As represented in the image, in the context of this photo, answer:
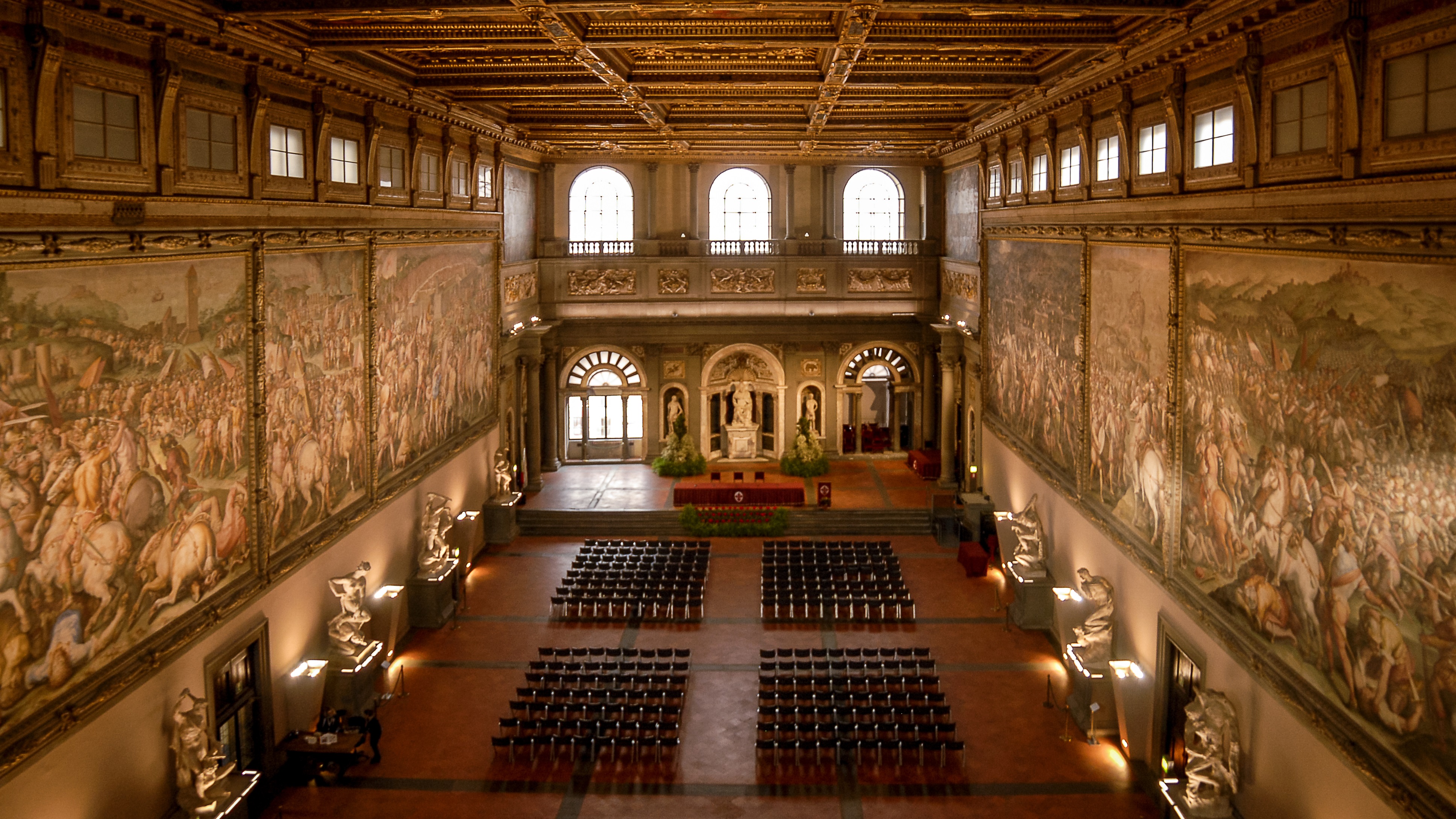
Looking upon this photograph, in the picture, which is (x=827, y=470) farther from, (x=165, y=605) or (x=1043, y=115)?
(x=165, y=605)

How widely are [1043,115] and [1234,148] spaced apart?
25.6ft

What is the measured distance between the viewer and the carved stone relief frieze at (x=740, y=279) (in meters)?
31.0

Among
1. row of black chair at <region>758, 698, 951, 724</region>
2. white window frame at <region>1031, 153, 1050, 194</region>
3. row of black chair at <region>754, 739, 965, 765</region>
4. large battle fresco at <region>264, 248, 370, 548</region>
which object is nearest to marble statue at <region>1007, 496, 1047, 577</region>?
row of black chair at <region>758, 698, 951, 724</region>

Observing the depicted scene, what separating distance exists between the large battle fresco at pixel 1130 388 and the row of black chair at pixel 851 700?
3.91m

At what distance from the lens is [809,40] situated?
13.7 m

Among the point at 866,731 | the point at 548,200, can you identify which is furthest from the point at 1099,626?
the point at 548,200

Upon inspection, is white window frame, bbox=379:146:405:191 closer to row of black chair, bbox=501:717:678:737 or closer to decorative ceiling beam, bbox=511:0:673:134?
decorative ceiling beam, bbox=511:0:673:134

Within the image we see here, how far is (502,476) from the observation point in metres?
25.6

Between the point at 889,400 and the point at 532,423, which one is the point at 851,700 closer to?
the point at 532,423

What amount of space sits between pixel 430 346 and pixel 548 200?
11.5 metres

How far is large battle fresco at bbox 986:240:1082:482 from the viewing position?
57.9 feet

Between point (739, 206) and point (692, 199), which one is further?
point (739, 206)

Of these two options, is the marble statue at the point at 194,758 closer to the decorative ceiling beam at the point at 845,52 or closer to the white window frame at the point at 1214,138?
the decorative ceiling beam at the point at 845,52

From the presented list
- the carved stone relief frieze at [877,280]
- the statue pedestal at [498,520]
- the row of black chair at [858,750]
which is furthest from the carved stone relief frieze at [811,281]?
the row of black chair at [858,750]
